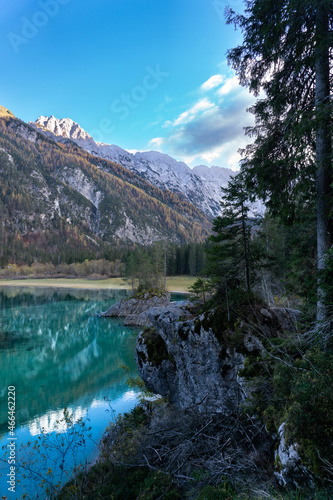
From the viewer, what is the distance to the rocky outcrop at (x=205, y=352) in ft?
22.7

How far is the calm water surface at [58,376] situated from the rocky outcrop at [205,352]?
3184 millimetres

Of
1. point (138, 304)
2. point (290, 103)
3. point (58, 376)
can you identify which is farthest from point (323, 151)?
point (138, 304)

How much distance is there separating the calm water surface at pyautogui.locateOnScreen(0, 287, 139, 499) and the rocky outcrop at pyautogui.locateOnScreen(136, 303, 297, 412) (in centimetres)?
318

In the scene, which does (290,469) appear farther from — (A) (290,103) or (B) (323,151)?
(A) (290,103)

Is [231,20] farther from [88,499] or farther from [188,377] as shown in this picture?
[88,499]

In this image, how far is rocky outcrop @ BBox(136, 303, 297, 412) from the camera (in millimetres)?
6914

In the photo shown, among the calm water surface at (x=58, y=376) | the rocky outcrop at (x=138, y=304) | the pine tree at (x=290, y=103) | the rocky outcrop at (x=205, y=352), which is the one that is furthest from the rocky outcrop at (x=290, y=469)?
the rocky outcrop at (x=138, y=304)

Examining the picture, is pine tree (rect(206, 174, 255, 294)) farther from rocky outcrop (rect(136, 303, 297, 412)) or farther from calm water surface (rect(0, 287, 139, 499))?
calm water surface (rect(0, 287, 139, 499))

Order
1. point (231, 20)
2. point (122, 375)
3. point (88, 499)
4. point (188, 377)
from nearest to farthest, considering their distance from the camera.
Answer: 1. point (88, 499)
2. point (231, 20)
3. point (188, 377)
4. point (122, 375)

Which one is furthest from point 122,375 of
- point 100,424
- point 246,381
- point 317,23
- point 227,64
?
point 317,23

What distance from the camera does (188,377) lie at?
8.52 m

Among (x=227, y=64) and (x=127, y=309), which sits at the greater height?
(x=227, y=64)

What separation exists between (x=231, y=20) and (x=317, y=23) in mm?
2443

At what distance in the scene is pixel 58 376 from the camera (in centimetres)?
1734
